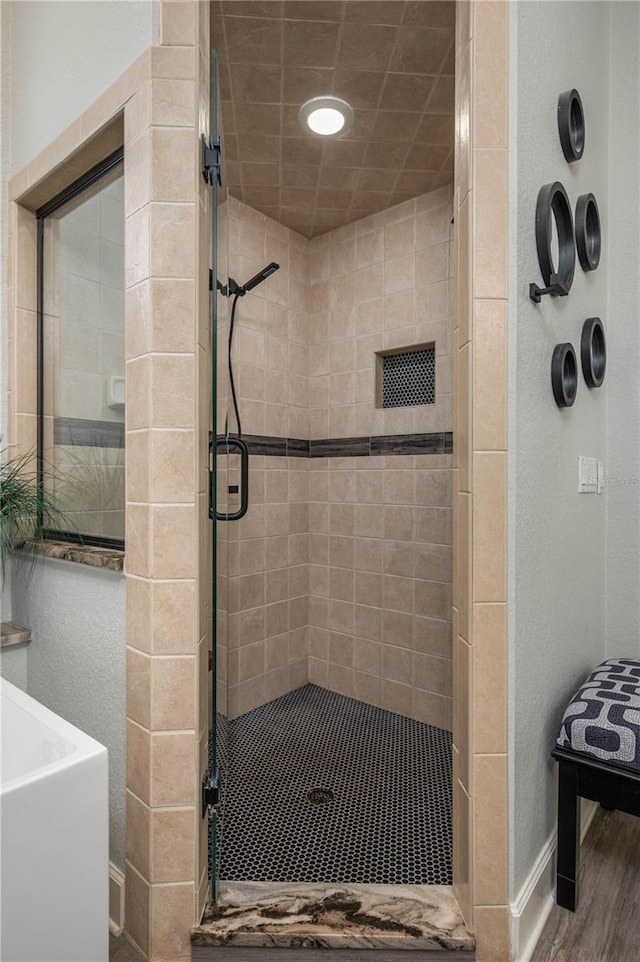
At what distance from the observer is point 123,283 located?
5.06ft

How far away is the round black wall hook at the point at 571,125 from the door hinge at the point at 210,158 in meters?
0.94

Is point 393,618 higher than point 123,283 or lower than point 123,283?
lower

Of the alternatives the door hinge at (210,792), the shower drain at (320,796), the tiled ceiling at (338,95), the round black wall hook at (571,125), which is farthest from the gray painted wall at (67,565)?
the round black wall hook at (571,125)

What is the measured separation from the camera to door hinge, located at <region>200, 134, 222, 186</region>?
130cm

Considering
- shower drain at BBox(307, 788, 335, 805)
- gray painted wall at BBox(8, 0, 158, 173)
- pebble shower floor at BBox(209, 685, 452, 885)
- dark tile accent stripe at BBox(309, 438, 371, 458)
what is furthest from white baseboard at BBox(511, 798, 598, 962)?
gray painted wall at BBox(8, 0, 158, 173)

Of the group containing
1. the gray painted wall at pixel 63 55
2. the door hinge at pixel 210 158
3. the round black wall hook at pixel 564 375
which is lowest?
the round black wall hook at pixel 564 375

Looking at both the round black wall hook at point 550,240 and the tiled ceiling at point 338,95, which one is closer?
the round black wall hook at point 550,240

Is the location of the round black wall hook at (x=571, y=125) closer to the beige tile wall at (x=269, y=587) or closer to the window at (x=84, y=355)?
the window at (x=84, y=355)

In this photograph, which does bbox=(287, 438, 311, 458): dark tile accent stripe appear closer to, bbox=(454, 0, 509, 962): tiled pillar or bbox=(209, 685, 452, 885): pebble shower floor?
bbox=(209, 685, 452, 885): pebble shower floor

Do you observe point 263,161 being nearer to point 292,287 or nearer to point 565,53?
point 292,287

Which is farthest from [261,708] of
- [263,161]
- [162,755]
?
[263,161]

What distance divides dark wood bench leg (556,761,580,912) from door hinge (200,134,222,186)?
1.72 metres

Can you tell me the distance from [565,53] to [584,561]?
59.4 inches

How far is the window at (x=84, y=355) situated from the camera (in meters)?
1.56
